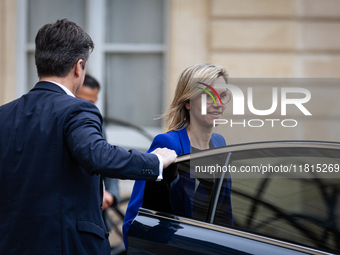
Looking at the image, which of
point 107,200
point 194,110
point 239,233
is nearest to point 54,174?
point 239,233

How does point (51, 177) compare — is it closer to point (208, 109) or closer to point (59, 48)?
point (59, 48)

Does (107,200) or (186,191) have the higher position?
(186,191)

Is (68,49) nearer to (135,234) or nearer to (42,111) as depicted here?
(42,111)

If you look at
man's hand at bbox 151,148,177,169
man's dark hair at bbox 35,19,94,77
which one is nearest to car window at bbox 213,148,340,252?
man's hand at bbox 151,148,177,169

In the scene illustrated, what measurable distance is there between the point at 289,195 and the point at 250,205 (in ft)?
0.53

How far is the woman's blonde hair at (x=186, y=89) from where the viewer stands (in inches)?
81.0

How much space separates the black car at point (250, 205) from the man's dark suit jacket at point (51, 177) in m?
0.25

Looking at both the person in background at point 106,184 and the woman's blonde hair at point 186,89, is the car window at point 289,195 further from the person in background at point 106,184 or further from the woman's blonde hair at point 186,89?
the person in background at point 106,184

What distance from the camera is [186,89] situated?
6.88 ft

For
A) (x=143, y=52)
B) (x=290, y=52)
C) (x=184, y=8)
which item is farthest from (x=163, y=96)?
(x=290, y=52)

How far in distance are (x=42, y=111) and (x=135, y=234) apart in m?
0.69

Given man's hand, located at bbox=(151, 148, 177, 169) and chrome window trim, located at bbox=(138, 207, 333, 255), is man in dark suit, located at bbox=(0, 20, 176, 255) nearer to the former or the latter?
man's hand, located at bbox=(151, 148, 177, 169)

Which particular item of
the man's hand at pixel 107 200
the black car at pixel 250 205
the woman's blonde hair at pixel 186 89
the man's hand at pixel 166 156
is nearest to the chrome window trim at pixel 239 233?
the black car at pixel 250 205

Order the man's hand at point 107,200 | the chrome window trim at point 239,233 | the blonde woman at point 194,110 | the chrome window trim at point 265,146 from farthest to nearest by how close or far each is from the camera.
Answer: the man's hand at point 107,200
the blonde woman at point 194,110
the chrome window trim at point 265,146
the chrome window trim at point 239,233
